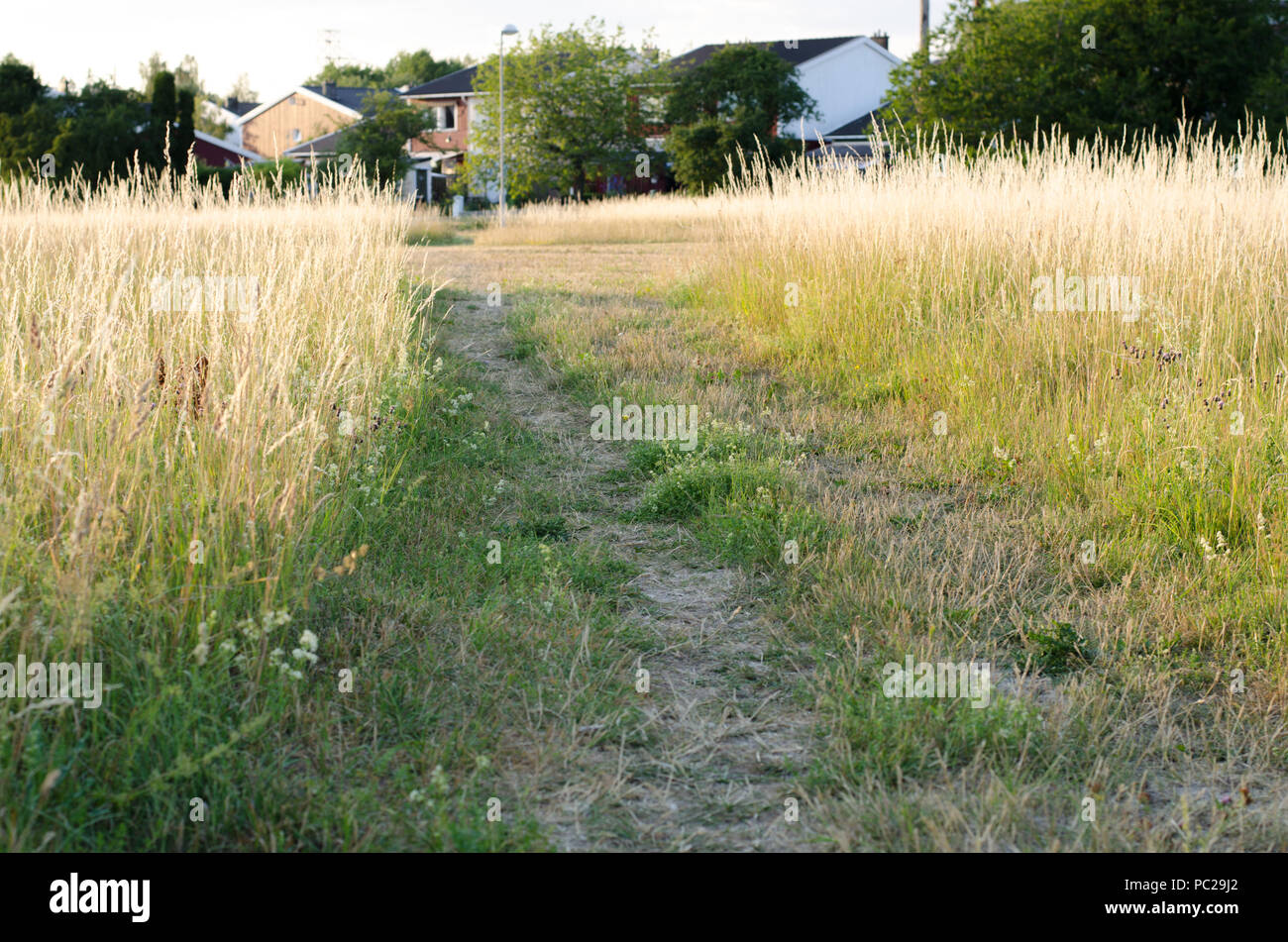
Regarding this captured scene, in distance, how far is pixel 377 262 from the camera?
7.60 metres

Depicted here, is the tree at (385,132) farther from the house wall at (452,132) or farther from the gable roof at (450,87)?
the gable roof at (450,87)

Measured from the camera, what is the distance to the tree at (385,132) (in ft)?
98.8

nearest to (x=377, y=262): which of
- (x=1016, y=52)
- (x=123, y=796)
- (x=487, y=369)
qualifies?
(x=487, y=369)

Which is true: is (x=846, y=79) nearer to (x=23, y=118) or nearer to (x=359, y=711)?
(x=23, y=118)

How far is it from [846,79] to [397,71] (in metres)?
51.2

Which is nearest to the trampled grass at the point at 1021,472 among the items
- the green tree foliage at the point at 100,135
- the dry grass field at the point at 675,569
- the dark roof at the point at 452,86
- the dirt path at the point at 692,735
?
the dry grass field at the point at 675,569

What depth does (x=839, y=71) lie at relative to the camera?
143ft

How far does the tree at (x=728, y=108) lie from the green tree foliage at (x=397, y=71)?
154 ft

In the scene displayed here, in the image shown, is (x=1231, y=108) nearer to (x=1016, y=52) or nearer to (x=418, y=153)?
(x=1016, y=52)

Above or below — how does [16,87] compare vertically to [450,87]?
below

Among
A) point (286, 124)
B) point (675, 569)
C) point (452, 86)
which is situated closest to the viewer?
point (675, 569)

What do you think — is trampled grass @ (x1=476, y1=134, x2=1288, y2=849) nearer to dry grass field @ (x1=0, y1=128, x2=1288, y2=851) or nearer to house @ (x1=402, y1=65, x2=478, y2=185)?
dry grass field @ (x1=0, y1=128, x2=1288, y2=851)

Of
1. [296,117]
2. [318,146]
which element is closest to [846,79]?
[318,146]

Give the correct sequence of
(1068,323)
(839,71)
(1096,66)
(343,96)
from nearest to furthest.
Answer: (1068,323), (1096,66), (839,71), (343,96)
